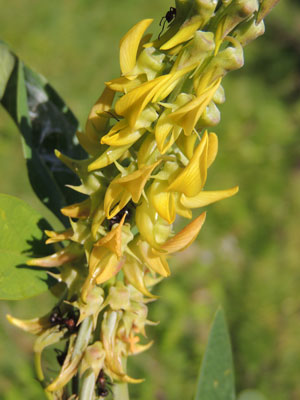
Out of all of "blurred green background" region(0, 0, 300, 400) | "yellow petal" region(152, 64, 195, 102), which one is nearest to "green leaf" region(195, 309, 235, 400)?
"yellow petal" region(152, 64, 195, 102)

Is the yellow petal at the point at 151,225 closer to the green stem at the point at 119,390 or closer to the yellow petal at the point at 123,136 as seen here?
the yellow petal at the point at 123,136

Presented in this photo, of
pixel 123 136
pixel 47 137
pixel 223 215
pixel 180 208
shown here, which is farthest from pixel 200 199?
pixel 223 215

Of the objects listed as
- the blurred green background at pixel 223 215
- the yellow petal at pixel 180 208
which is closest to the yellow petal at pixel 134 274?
the yellow petal at pixel 180 208

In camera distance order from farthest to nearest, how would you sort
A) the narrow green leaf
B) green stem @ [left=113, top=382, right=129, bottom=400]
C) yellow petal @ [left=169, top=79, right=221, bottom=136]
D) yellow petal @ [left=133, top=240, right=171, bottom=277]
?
the narrow green leaf, green stem @ [left=113, top=382, right=129, bottom=400], yellow petal @ [left=133, top=240, right=171, bottom=277], yellow petal @ [left=169, top=79, right=221, bottom=136]

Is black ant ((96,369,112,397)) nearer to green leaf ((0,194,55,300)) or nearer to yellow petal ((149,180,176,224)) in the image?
green leaf ((0,194,55,300))

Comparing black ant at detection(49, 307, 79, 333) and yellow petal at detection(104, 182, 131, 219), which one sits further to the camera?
black ant at detection(49, 307, 79, 333)

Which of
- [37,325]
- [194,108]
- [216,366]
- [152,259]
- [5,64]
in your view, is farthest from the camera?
[216,366]

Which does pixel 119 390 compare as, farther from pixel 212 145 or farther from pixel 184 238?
pixel 212 145

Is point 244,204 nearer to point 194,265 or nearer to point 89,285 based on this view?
point 194,265
